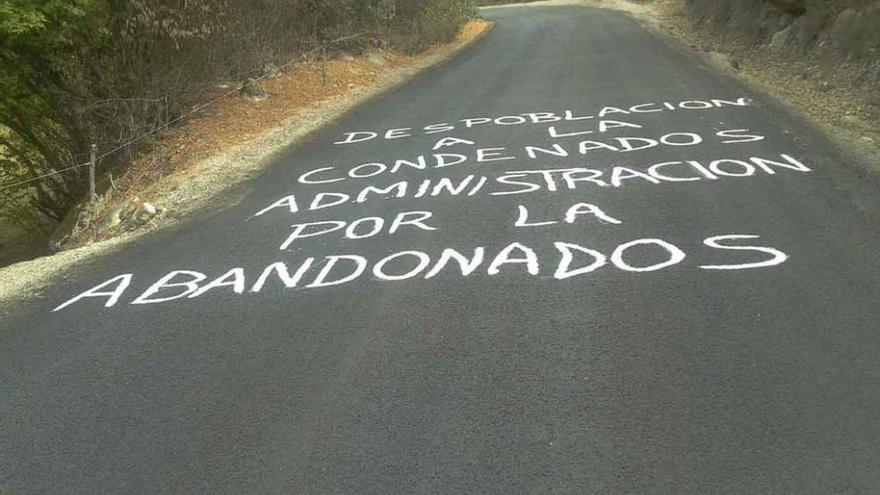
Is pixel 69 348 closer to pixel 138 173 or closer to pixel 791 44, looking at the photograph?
pixel 138 173

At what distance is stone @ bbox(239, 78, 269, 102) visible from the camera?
14.2m

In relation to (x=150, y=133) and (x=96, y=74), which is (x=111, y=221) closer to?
(x=150, y=133)

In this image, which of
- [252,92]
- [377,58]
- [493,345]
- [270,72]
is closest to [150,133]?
[252,92]

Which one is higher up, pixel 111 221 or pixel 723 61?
pixel 111 221

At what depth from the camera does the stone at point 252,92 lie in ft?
46.7

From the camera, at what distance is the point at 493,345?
4.59m

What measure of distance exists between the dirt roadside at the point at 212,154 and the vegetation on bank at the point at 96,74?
599mm

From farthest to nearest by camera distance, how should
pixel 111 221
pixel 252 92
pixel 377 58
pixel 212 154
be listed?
1. pixel 377 58
2. pixel 252 92
3. pixel 212 154
4. pixel 111 221

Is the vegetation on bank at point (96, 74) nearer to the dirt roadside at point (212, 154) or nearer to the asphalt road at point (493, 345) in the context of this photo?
the dirt roadside at point (212, 154)

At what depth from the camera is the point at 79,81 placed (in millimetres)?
11625

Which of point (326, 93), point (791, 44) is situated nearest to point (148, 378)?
point (326, 93)

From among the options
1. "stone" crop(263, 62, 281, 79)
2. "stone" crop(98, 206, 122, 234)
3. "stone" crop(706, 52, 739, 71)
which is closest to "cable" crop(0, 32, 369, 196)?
"stone" crop(263, 62, 281, 79)

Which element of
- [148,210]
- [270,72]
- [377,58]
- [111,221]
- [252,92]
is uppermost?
[148,210]

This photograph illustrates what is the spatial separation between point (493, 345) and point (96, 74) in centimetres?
956
